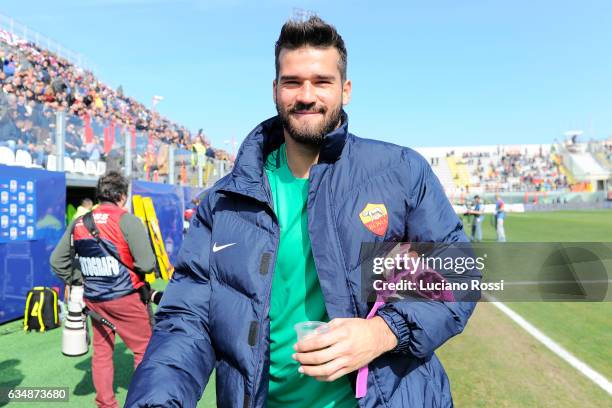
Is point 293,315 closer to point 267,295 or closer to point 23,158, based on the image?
point 267,295

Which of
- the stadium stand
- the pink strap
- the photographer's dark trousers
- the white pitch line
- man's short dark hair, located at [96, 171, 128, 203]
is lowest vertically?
the white pitch line

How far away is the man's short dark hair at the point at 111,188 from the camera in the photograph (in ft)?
13.3

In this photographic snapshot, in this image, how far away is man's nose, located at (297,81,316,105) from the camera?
1.57 meters

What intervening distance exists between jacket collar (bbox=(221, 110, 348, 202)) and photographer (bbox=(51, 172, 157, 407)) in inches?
101

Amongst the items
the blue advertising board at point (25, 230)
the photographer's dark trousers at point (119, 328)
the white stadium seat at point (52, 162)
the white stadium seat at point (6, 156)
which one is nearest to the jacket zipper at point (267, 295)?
the photographer's dark trousers at point (119, 328)

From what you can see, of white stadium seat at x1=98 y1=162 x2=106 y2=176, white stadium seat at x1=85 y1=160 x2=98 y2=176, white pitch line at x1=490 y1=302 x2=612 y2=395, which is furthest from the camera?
white stadium seat at x1=98 y1=162 x2=106 y2=176

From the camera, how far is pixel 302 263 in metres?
1.56

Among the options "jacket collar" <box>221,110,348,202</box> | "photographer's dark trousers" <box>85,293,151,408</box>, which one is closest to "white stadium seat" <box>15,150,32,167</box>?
"photographer's dark trousers" <box>85,293,151,408</box>

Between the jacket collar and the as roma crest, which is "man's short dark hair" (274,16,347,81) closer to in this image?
the jacket collar

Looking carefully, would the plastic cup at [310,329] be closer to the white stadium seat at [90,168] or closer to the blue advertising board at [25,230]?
the blue advertising board at [25,230]

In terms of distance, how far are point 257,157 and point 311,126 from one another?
0.80 feet

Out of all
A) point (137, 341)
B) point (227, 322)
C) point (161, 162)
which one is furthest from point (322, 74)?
point (161, 162)

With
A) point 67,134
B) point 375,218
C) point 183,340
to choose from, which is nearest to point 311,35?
point 375,218

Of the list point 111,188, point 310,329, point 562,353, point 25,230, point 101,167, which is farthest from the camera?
point 101,167
